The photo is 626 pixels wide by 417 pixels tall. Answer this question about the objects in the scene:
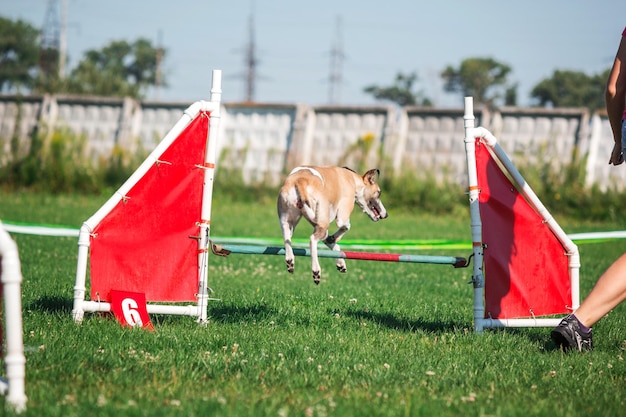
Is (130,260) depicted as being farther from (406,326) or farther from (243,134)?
(243,134)

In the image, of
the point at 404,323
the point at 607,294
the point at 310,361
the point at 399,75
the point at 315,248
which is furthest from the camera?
the point at 399,75

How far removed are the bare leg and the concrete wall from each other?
18.1 m

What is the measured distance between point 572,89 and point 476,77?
11351mm

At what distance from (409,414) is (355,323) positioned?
A: 2969mm

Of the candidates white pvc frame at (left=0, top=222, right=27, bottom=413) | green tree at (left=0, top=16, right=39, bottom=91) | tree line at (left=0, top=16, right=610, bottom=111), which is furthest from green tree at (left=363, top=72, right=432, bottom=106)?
white pvc frame at (left=0, top=222, right=27, bottom=413)

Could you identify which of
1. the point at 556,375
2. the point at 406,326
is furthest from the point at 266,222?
the point at 556,375

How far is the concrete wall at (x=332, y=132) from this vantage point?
23750 millimetres

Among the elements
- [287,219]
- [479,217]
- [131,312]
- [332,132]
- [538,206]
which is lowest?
[131,312]

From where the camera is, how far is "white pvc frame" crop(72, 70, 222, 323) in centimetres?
666

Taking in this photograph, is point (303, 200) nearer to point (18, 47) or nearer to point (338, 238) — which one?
point (338, 238)

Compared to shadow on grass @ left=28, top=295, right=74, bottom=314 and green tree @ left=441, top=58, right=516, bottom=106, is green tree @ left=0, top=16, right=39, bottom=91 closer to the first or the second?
green tree @ left=441, top=58, right=516, bottom=106

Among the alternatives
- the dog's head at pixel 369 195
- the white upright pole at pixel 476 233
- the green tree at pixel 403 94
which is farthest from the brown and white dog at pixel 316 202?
the green tree at pixel 403 94

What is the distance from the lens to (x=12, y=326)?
4.04 meters

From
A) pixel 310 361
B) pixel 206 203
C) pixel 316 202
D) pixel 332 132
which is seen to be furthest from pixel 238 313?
pixel 332 132
